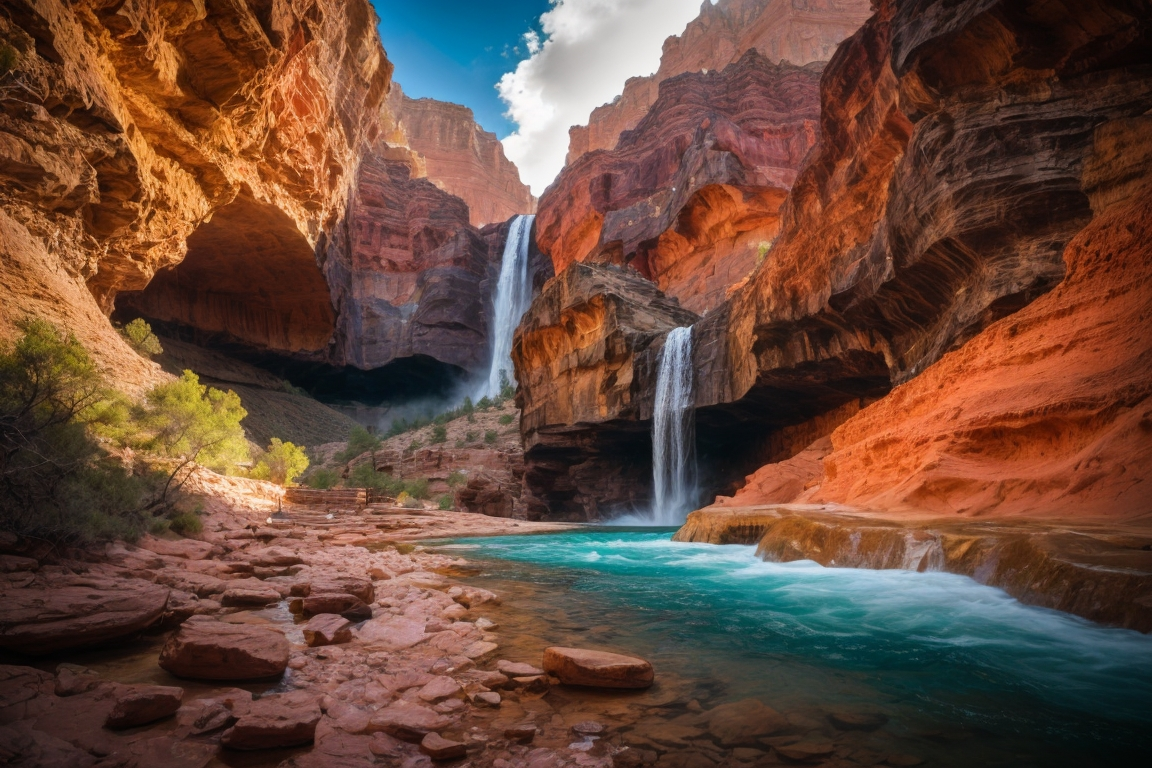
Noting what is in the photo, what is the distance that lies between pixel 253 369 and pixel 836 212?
39856 mm

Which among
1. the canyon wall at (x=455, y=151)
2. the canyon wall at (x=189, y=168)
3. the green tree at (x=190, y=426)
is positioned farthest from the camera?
the canyon wall at (x=455, y=151)

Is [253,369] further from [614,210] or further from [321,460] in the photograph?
[614,210]

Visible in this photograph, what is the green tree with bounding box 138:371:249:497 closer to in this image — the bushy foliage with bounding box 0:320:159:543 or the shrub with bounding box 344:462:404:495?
the bushy foliage with bounding box 0:320:159:543

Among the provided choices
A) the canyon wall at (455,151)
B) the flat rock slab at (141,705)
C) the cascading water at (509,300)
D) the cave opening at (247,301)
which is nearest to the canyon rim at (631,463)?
the flat rock slab at (141,705)

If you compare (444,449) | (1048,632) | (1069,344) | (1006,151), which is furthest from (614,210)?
(1048,632)

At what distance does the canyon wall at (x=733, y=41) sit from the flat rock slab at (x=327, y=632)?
205ft

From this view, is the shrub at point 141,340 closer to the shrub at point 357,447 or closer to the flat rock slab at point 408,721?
the shrub at point 357,447

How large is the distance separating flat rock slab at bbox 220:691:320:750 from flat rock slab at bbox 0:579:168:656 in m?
1.38

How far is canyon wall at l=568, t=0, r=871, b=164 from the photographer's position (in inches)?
2724

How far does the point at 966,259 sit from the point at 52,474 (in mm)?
15044

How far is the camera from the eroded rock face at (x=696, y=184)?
3631 cm

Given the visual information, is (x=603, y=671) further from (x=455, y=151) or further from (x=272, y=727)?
(x=455, y=151)

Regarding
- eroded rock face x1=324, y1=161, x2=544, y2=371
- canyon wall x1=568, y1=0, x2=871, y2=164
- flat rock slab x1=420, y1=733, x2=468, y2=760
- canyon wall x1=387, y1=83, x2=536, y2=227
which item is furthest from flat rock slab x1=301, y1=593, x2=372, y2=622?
canyon wall x1=387, y1=83, x2=536, y2=227

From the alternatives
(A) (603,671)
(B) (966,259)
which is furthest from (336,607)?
(B) (966,259)
